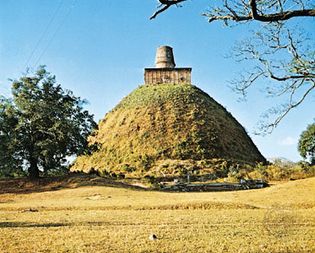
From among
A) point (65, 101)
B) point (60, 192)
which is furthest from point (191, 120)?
point (60, 192)

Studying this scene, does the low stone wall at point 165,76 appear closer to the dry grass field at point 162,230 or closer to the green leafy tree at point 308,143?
the green leafy tree at point 308,143

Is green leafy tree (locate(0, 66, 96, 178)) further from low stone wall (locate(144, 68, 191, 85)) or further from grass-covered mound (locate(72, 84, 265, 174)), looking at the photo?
low stone wall (locate(144, 68, 191, 85))

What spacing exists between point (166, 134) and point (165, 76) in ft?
43.9

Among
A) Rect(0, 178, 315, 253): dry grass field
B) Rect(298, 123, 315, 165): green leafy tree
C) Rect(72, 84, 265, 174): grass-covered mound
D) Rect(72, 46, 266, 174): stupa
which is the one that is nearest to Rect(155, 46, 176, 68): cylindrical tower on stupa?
Rect(72, 46, 266, 174): stupa

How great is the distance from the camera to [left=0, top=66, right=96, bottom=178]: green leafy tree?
28.0 metres

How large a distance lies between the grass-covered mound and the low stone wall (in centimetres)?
166

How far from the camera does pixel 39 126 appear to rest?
1124 inches

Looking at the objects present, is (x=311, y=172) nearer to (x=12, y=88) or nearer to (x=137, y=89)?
(x=12, y=88)

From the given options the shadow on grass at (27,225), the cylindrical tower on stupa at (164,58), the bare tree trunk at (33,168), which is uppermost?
the cylindrical tower on stupa at (164,58)

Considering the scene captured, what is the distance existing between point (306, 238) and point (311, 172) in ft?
82.6

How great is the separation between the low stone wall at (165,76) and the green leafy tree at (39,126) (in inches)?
1133

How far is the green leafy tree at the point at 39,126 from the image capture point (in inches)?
1104

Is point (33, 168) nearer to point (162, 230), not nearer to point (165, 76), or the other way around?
point (162, 230)

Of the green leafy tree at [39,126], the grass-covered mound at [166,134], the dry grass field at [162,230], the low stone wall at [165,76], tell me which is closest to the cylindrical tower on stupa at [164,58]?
the low stone wall at [165,76]
